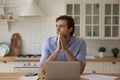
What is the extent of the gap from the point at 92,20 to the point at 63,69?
227 centimetres

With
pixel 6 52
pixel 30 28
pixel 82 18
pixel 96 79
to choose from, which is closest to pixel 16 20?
pixel 30 28

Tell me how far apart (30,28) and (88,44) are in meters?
1.15

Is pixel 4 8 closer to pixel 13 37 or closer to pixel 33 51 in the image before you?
pixel 13 37

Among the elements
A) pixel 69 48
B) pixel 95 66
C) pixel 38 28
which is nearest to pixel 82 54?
pixel 69 48

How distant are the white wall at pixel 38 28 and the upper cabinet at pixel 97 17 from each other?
1.07 ft

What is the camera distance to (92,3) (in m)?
3.83

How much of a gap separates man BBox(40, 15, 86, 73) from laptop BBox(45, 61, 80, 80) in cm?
48

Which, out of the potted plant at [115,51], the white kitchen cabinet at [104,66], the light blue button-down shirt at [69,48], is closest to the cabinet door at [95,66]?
the white kitchen cabinet at [104,66]

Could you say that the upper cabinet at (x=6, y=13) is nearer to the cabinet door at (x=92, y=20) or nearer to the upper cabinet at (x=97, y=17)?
the upper cabinet at (x=97, y=17)

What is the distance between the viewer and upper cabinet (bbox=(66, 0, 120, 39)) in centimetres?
382

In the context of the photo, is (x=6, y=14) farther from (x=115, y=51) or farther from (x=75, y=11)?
(x=115, y=51)

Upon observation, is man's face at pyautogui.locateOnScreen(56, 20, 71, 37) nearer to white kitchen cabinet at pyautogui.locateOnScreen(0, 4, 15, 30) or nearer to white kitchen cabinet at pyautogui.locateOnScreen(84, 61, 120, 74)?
white kitchen cabinet at pyautogui.locateOnScreen(84, 61, 120, 74)

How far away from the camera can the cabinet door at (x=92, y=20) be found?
151 inches

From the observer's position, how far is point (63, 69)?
171 centimetres
